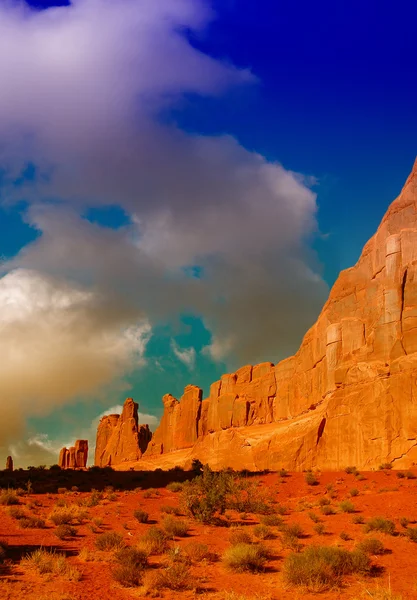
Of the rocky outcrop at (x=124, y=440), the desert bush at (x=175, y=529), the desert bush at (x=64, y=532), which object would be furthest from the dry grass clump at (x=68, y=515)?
the rocky outcrop at (x=124, y=440)

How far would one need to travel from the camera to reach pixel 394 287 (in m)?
43.6

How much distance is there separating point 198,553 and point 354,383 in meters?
33.5

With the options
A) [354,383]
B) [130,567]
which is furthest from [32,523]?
[354,383]

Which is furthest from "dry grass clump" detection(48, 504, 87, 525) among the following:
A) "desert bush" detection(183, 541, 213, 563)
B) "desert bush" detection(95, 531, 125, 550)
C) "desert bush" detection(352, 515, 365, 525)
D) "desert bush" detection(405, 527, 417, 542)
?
"desert bush" detection(405, 527, 417, 542)

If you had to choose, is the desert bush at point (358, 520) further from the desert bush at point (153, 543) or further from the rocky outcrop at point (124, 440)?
the rocky outcrop at point (124, 440)

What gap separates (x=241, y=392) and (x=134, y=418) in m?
36.9

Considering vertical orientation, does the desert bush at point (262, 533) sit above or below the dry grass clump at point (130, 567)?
below

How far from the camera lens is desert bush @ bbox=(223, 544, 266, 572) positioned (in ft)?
40.4

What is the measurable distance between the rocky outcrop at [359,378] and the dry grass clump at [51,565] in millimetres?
31534

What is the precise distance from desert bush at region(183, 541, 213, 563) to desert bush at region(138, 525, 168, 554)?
0.78 metres

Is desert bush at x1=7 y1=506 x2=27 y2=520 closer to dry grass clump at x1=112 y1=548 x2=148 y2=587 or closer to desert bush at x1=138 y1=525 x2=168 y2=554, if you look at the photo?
desert bush at x1=138 y1=525 x2=168 y2=554

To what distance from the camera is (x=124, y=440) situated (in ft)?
336

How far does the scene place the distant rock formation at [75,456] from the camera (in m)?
105

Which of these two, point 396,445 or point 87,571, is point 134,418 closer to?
point 396,445
